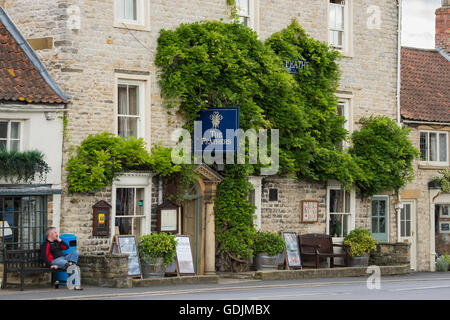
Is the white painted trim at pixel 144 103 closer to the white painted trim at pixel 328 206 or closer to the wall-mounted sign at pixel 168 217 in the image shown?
the wall-mounted sign at pixel 168 217

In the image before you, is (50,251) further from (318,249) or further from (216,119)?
(318,249)

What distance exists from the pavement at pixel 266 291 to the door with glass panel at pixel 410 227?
271 inches

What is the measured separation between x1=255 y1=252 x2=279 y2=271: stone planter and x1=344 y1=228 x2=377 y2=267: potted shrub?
3.10 metres

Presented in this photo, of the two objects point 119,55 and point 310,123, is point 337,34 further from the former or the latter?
point 119,55

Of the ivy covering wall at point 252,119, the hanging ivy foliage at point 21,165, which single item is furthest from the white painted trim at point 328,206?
the hanging ivy foliage at point 21,165

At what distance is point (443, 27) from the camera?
125 feet

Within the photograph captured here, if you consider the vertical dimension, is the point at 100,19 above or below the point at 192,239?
above

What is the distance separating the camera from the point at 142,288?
2311 cm

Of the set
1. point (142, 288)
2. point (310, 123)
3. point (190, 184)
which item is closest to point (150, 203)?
point (190, 184)

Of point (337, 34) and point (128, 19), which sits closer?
point (128, 19)

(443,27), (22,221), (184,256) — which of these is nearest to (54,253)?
(22,221)

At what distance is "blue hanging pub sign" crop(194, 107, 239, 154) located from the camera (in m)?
→ 26.2
